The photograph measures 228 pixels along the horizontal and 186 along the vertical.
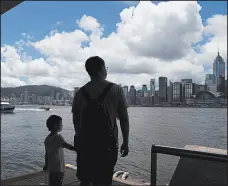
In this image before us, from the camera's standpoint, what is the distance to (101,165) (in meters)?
2.60

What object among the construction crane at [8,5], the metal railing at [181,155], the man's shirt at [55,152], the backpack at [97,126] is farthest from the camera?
the construction crane at [8,5]

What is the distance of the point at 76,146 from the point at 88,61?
827mm

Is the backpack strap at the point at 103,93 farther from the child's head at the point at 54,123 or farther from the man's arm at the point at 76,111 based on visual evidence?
the child's head at the point at 54,123

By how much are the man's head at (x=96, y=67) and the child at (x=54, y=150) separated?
1.34m

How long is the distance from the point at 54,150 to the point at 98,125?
1637 millimetres

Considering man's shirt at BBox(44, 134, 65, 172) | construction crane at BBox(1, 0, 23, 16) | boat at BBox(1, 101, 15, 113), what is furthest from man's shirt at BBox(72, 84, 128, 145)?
boat at BBox(1, 101, 15, 113)

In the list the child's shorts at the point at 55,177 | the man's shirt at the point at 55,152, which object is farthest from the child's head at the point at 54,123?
the child's shorts at the point at 55,177

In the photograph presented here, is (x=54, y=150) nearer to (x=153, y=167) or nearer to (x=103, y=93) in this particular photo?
(x=153, y=167)

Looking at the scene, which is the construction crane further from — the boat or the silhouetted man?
the boat

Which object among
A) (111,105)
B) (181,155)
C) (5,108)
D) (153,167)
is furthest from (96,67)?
(5,108)

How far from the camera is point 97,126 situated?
8.29 ft

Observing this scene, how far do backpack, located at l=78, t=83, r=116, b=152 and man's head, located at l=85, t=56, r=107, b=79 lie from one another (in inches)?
7.5

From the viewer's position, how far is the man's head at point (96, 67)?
2.73m

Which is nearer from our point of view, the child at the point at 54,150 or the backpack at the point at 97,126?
the backpack at the point at 97,126
